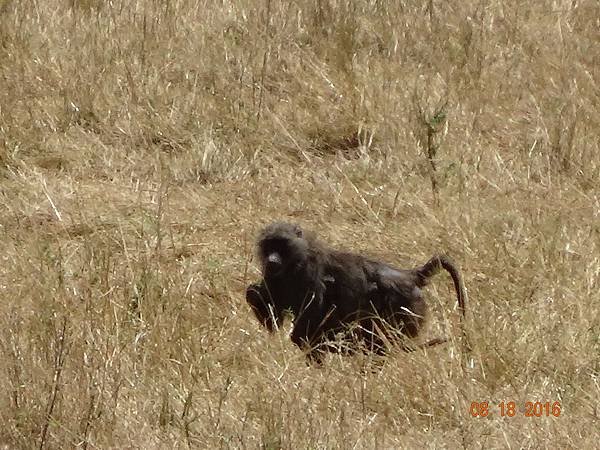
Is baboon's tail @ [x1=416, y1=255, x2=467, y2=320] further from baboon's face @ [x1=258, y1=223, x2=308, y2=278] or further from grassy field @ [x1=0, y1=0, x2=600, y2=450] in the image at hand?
baboon's face @ [x1=258, y1=223, x2=308, y2=278]

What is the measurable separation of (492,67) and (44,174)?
3187 mm

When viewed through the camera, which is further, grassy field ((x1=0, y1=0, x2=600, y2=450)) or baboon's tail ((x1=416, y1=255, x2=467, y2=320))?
baboon's tail ((x1=416, y1=255, x2=467, y2=320))

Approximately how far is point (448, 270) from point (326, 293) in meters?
0.52

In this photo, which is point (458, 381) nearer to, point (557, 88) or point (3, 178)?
point (3, 178)

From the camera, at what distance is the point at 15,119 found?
7570 mm

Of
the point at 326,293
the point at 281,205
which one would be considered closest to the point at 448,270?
the point at 326,293

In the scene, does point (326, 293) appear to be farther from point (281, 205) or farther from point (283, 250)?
point (281, 205)

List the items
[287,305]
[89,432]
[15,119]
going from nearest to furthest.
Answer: [89,432]
[287,305]
[15,119]

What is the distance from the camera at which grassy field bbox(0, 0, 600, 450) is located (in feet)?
14.3

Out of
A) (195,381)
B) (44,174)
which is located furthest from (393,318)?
(44,174)

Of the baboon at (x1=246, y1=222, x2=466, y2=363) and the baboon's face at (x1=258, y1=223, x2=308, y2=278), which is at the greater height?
the baboon's face at (x1=258, y1=223, x2=308, y2=278)
